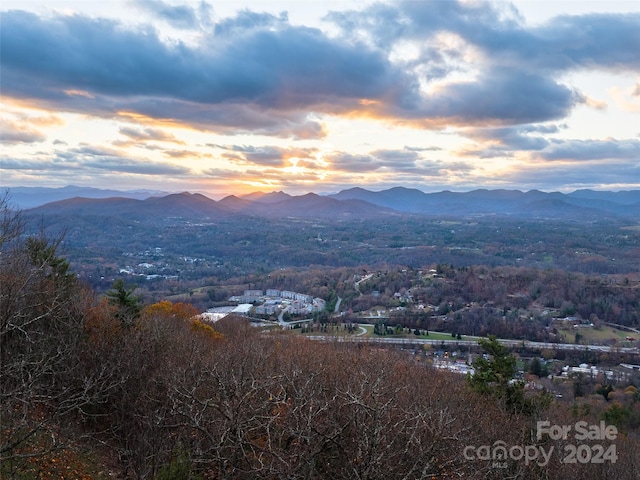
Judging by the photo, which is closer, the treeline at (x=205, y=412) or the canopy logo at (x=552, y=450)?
the treeline at (x=205, y=412)

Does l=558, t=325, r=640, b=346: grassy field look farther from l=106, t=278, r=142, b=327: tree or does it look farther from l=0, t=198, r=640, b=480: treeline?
l=106, t=278, r=142, b=327: tree

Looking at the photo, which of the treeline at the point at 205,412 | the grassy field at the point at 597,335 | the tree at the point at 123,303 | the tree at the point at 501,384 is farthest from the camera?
the grassy field at the point at 597,335

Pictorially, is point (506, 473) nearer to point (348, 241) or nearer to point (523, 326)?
point (523, 326)

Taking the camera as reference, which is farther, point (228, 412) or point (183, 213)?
point (183, 213)

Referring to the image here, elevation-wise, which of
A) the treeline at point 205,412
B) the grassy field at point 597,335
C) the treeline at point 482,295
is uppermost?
the treeline at point 205,412

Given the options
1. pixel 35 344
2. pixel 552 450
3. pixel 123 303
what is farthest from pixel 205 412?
pixel 123 303

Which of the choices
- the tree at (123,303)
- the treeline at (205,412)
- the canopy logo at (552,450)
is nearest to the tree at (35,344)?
the treeline at (205,412)

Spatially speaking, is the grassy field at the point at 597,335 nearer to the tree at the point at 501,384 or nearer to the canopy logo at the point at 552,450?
the tree at the point at 501,384

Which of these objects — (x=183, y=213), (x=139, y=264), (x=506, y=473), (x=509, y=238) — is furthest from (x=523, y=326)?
(x=183, y=213)

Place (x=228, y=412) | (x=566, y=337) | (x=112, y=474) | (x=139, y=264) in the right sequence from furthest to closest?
1. (x=139, y=264)
2. (x=566, y=337)
3. (x=112, y=474)
4. (x=228, y=412)

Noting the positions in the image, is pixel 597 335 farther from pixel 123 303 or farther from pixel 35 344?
pixel 35 344

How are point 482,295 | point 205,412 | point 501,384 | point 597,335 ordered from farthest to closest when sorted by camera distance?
point 482,295
point 597,335
point 501,384
point 205,412
